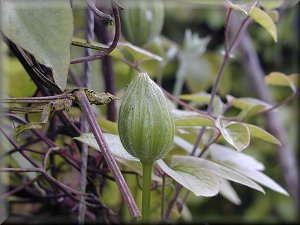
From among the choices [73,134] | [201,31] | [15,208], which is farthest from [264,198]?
[73,134]

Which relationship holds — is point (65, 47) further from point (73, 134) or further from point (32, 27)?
point (73, 134)

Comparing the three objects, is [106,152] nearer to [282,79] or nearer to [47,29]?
[47,29]

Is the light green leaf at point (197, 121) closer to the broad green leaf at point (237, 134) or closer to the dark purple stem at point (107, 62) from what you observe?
the broad green leaf at point (237, 134)

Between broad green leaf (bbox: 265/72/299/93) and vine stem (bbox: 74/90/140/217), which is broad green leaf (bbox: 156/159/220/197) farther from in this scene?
broad green leaf (bbox: 265/72/299/93)

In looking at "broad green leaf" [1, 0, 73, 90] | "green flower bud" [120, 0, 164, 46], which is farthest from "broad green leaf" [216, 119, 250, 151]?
"green flower bud" [120, 0, 164, 46]

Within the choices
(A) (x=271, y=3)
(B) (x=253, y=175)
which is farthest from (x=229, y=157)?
(A) (x=271, y=3)
